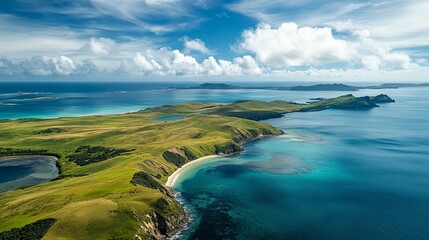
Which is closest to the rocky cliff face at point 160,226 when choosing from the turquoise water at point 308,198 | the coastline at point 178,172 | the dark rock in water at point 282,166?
the turquoise water at point 308,198

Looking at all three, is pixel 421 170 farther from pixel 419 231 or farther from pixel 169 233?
pixel 169 233

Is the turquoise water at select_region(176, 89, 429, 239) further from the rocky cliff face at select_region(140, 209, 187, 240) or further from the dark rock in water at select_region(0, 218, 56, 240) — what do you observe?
the dark rock in water at select_region(0, 218, 56, 240)

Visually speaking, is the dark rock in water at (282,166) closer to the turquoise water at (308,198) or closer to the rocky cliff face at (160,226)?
the turquoise water at (308,198)

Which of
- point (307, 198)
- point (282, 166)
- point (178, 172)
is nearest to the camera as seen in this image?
point (307, 198)

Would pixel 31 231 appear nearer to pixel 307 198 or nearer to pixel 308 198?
pixel 307 198

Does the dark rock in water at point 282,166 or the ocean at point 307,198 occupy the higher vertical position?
the ocean at point 307,198

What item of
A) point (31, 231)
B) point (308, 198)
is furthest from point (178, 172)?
point (31, 231)
